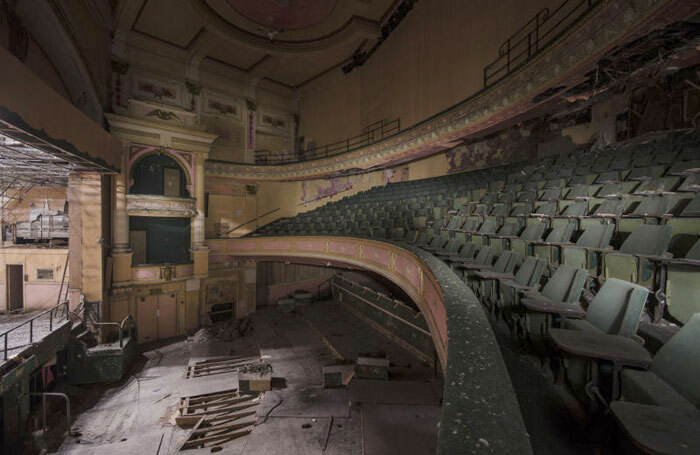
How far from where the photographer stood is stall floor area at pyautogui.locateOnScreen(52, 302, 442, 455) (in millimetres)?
3820

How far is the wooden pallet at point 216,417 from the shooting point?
4.23m

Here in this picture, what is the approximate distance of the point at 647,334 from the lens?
1462 mm

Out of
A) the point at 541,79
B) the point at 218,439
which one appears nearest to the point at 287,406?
the point at 218,439

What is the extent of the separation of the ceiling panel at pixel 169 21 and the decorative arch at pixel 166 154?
10.1ft

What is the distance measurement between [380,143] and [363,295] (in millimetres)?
3932

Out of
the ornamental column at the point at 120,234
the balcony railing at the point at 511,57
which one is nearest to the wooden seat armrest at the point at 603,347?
the balcony railing at the point at 511,57

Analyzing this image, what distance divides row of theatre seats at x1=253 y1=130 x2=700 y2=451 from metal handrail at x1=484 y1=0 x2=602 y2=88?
1655 millimetres

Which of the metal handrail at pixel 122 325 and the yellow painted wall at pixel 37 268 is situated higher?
the yellow painted wall at pixel 37 268

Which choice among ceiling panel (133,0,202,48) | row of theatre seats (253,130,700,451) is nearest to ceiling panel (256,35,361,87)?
ceiling panel (133,0,202,48)

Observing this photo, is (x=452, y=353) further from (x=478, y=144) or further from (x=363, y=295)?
(x=363, y=295)

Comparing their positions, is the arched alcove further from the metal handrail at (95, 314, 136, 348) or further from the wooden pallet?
the wooden pallet

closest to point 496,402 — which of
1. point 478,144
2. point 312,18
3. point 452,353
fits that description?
point 452,353

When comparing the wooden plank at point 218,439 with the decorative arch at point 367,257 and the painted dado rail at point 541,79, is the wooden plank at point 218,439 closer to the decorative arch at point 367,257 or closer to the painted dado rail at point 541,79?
the decorative arch at point 367,257

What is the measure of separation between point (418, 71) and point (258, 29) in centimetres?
437
